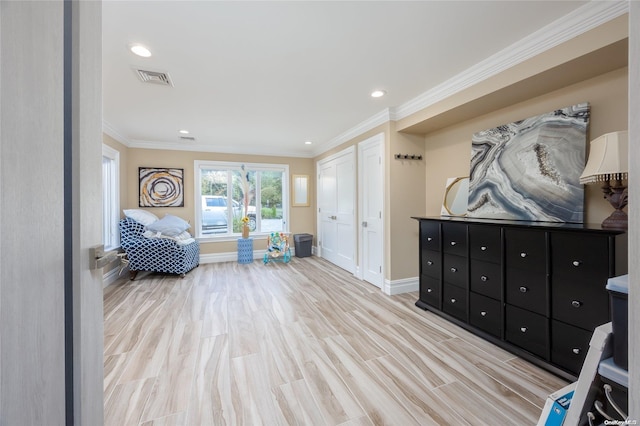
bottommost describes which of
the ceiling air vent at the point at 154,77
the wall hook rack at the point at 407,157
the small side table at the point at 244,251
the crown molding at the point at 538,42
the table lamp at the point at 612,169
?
the small side table at the point at 244,251

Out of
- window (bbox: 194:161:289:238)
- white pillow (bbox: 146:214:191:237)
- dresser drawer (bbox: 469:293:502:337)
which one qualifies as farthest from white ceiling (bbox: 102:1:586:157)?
dresser drawer (bbox: 469:293:502:337)

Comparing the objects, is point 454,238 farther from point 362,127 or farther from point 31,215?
point 31,215

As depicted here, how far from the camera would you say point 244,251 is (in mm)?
5293

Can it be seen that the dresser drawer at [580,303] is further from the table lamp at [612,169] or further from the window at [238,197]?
the window at [238,197]

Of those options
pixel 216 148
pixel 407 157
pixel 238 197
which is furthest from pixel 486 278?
pixel 216 148

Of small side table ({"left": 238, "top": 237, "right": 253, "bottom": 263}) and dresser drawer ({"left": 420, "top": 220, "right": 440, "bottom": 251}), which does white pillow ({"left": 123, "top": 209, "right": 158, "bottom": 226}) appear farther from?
dresser drawer ({"left": 420, "top": 220, "right": 440, "bottom": 251})

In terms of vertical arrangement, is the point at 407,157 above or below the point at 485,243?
above

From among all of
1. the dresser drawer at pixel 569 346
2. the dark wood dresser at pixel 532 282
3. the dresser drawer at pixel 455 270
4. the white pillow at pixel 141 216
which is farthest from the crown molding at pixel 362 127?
the white pillow at pixel 141 216

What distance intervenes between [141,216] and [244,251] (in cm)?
186

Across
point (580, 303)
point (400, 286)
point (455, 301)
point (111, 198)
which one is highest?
point (111, 198)

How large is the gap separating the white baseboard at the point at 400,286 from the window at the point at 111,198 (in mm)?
4251

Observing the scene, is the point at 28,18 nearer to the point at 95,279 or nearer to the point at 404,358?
the point at 95,279

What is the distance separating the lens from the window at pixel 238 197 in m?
5.39

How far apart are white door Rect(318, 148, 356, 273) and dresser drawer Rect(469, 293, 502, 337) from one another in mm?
2155
